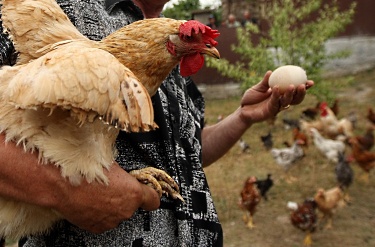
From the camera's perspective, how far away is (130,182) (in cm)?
109

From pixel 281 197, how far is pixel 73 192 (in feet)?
16.5

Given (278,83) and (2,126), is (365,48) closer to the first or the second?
(278,83)

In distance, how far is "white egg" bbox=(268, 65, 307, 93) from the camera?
162 centimetres

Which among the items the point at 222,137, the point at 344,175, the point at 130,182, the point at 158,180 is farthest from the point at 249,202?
the point at 130,182

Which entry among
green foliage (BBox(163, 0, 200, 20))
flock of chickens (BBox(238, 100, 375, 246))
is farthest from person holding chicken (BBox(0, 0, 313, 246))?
green foliage (BBox(163, 0, 200, 20))

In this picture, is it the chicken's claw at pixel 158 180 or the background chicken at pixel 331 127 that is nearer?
the chicken's claw at pixel 158 180

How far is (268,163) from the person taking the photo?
6.89 metres

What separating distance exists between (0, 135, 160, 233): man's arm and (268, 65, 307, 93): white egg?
0.73m

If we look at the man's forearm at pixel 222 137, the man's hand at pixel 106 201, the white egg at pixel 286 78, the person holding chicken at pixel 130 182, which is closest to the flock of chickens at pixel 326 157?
the man's forearm at pixel 222 137

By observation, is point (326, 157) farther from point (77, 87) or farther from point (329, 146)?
point (77, 87)

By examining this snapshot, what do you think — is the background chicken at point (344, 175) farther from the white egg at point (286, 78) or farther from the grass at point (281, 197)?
the white egg at point (286, 78)

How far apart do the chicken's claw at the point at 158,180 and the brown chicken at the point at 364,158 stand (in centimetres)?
502

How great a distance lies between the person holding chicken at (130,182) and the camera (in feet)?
3.20

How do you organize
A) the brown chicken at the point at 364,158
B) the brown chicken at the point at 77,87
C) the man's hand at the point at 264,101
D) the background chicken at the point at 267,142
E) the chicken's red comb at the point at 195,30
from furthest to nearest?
1. the background chicken at the point at 267,142
2. the brown chicken at the point at 364,158
3. the man's hand at the point at 264,101
4. the chicken's red comb at the point at 195,30
5. the brown chicken at the point at 77,87
